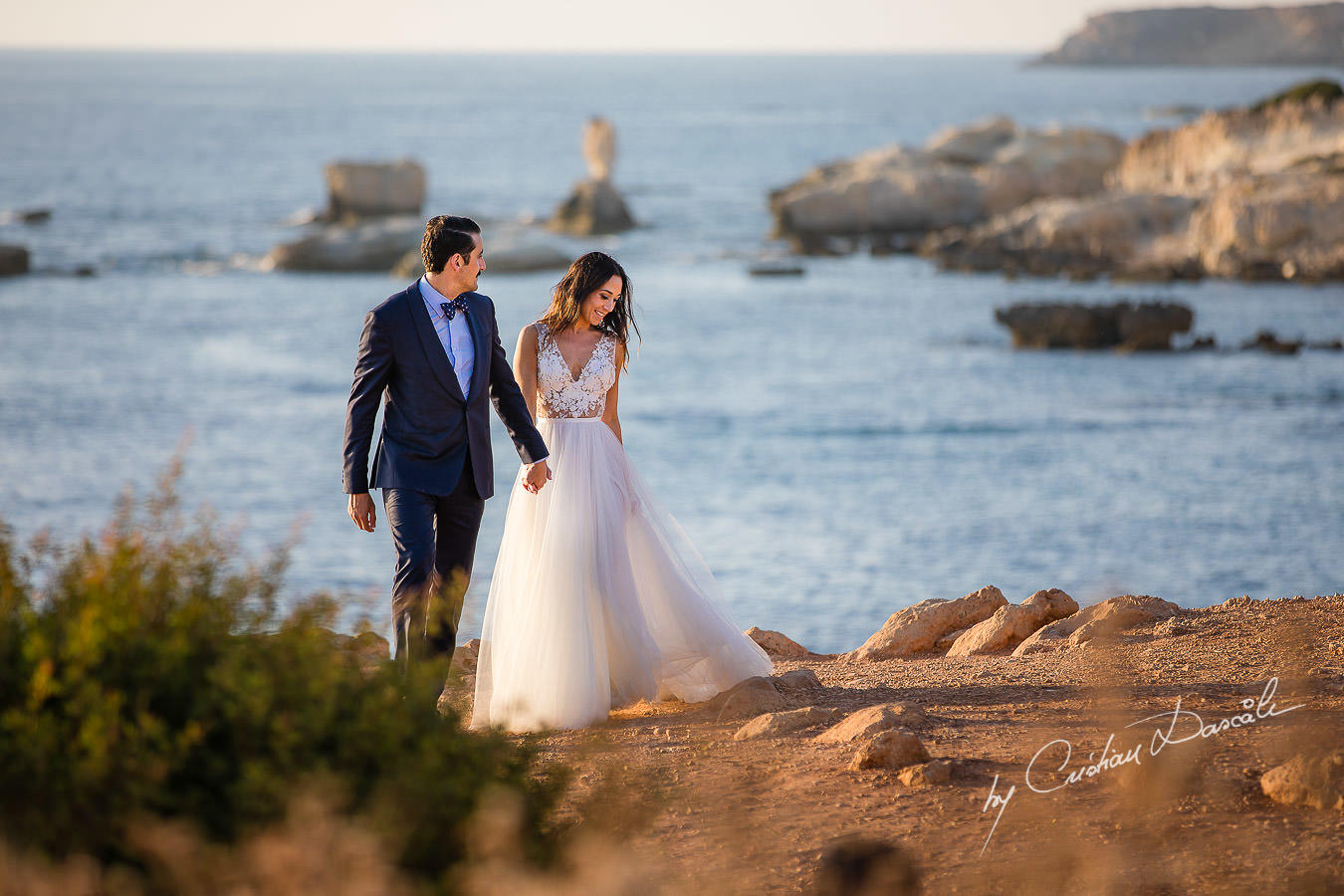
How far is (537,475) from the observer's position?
5.68 meters

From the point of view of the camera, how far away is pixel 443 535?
5.64 metres

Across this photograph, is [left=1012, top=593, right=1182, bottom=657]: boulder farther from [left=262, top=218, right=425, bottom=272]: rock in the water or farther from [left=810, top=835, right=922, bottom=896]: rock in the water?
[left=262, top=218, right=425, bottom=272]: rock in the water

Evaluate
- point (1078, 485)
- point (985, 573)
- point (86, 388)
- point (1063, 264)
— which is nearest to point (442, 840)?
point (985, 573)

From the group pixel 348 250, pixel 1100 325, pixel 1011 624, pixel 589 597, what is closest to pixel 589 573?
pixel 589 597

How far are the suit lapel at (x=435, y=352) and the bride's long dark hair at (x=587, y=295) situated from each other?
60 centimetres

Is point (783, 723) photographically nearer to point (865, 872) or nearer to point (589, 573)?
point (589, 573)

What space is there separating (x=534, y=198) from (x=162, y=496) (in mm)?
74944

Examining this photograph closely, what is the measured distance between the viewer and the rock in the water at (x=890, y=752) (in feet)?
15.5

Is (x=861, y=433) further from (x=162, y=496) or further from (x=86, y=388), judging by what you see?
(x=162, y=496)

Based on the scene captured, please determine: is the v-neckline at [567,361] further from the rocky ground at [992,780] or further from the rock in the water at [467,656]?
the rock in the water at [467,656]

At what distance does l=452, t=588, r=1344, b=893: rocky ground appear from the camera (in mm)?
3824

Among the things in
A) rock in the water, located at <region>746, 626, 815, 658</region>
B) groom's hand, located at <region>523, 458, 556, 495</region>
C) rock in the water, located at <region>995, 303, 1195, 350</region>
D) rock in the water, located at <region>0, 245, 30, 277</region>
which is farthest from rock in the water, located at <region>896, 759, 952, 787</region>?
rock in the water, located at <region>0, 245, 30, 277</region>

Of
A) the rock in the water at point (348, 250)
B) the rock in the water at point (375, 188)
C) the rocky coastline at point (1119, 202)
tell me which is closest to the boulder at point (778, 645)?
the rocky coastline at point (1119, 202)

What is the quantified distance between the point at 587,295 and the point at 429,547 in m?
1.28
